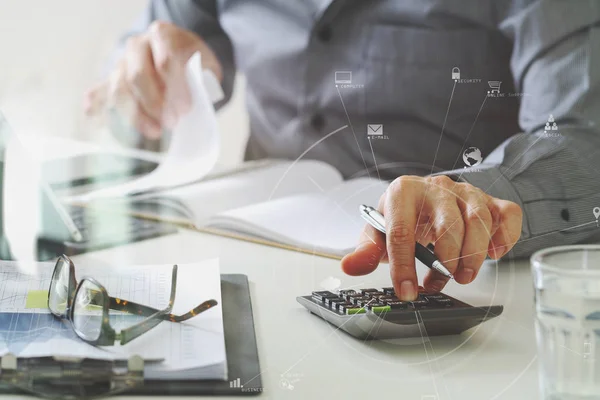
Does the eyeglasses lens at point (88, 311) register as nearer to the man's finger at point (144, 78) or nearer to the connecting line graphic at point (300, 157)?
the connecting line graphic at point (300, 157)

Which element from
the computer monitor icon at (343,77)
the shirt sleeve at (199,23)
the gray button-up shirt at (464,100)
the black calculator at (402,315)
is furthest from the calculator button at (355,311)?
the shirt sleeve at (199,23)

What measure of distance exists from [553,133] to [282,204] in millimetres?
214

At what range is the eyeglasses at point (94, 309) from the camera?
42cm

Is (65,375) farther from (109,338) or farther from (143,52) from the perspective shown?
(143,52)

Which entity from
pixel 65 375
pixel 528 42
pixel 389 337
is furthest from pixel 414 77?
pixel 65 375

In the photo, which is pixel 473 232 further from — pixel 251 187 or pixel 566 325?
pixel 251 187

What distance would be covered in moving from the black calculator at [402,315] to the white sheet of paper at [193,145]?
0.92ft

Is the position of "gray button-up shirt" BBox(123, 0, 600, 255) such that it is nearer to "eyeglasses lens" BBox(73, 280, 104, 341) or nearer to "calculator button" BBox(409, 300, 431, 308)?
"calculator button" BBox(409, 300, 431, 308)

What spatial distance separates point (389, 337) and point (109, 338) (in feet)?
0.53

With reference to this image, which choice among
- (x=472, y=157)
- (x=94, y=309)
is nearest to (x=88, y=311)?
(x=94, y=309)

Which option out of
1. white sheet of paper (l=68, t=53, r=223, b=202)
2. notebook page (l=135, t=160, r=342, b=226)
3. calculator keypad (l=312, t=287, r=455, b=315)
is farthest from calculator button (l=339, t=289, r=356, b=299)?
white sheet of paper (l=68, t=53, r=223, b=202)

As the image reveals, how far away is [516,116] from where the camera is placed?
515mm

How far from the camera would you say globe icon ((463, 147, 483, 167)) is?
481 mm

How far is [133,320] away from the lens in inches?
17.6
